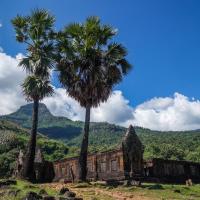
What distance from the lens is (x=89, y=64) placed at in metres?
30.6

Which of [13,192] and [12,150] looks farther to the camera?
[12,150]

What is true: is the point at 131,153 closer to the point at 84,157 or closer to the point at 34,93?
the point at 84,157

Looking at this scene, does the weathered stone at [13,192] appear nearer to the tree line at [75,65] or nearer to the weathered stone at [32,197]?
the weathered stone at [32,197]

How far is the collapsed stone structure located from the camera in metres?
36.0

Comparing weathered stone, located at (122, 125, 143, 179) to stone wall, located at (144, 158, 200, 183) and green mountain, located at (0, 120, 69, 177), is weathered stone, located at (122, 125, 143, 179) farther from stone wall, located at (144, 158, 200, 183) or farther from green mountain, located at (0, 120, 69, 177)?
green mountain, located at (0, 120, 69, 177)

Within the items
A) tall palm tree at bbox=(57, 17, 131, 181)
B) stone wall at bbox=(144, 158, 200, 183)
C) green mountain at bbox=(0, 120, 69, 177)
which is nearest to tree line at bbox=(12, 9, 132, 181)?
tall palm tree at bbox=(57, 17, 131, 181)

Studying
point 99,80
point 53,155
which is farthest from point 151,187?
point 53,155

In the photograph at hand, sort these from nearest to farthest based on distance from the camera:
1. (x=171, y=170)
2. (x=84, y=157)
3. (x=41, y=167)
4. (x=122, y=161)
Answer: (x=84, y=157) < (x=122, y=161) < (x=171, y=170) < (x=41, y=167)

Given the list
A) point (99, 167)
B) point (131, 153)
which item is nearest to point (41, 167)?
point (99, 167)

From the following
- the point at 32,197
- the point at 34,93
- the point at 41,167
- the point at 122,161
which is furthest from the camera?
the point at 41,167

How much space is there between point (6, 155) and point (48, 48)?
165 ft

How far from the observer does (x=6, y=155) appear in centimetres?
7800

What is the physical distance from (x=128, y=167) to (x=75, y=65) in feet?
38.2

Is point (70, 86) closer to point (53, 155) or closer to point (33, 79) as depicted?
point (33, 79)
